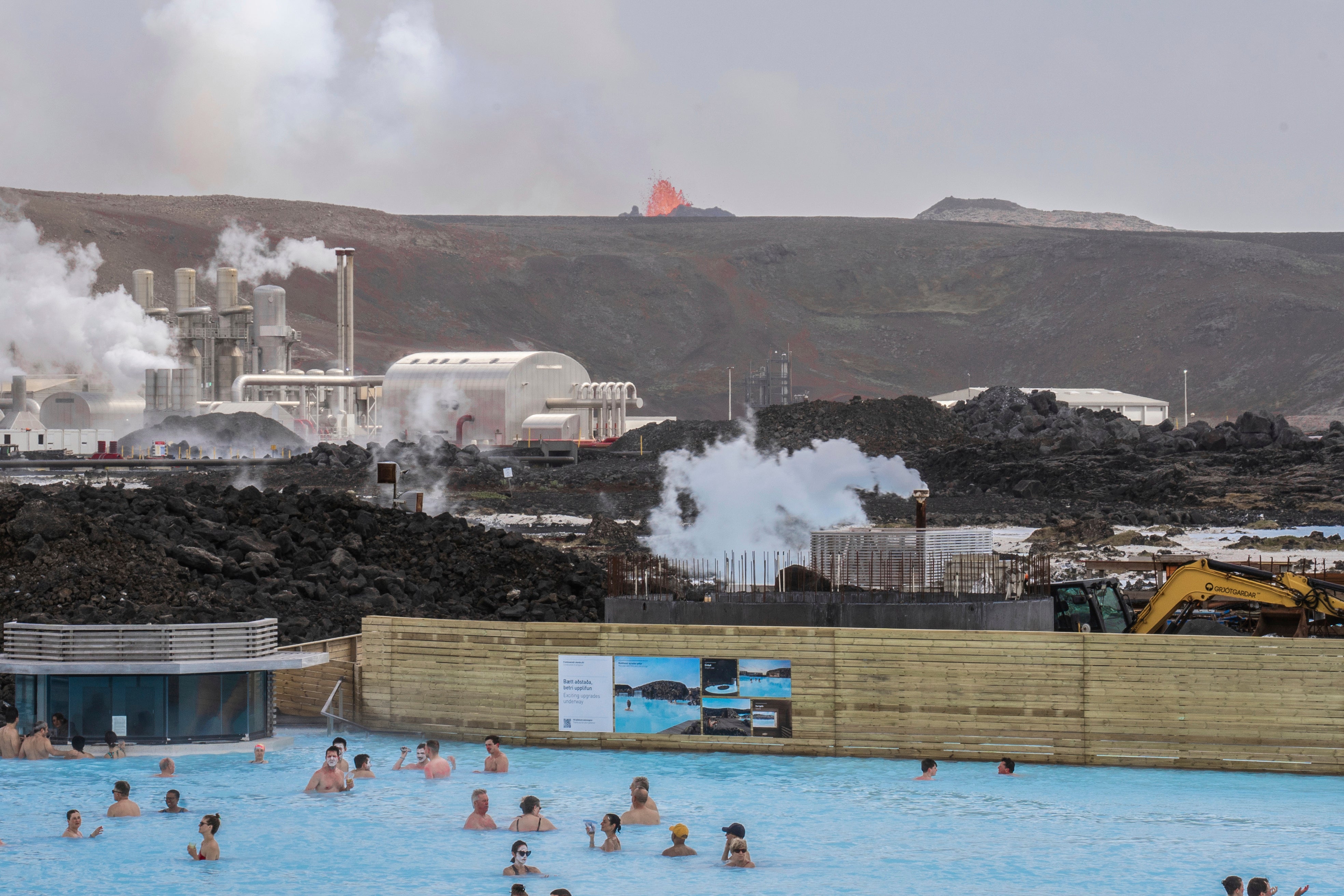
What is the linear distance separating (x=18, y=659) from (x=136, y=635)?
73.5 inches

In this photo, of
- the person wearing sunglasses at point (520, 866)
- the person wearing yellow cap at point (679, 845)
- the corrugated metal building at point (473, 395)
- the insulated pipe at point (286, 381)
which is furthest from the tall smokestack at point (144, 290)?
the person wearing sunglasses at point (520, 866)

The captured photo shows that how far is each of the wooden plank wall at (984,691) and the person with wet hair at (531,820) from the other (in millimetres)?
2791

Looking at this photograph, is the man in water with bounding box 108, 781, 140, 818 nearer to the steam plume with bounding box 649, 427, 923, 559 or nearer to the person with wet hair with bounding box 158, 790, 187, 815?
the person with wet hair with bounding box 158, 790, 187, 815

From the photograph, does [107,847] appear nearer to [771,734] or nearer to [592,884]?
[592,884]

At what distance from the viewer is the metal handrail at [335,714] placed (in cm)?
2364

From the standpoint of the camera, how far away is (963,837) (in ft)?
61.5

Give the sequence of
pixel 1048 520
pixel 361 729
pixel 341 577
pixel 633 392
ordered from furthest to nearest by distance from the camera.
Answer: pixel 633 392, pixel 1048 520, pixel 341 577, pixel 361 729

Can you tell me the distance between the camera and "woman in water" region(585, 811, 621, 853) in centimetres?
1769

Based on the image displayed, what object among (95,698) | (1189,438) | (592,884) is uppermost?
(1189,438)

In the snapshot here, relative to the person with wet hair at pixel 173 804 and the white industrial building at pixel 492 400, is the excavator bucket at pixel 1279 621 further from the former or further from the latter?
the white industrial building at pixel 492 400

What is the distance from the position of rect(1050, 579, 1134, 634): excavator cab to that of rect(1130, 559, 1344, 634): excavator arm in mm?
735

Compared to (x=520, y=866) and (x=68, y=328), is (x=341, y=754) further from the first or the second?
(x=68, y=328)

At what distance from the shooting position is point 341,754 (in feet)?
70.5

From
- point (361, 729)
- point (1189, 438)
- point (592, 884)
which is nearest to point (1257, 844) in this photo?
point (592, 884)
